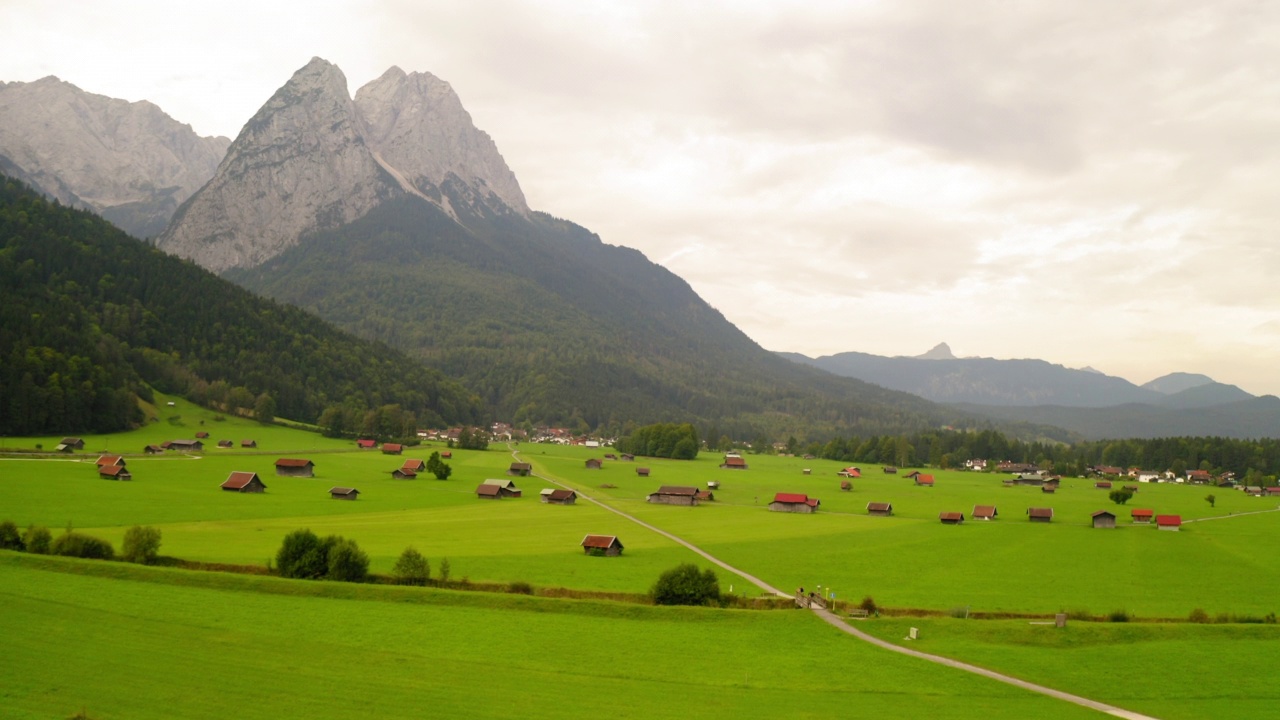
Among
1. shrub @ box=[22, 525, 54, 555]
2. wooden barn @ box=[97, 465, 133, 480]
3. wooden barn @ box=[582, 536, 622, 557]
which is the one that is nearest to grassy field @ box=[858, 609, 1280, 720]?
wooden barn @ box=[582, 536, 622, 557]

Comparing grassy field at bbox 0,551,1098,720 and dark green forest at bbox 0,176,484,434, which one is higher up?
dark green forest at bbox 0,176,484,434

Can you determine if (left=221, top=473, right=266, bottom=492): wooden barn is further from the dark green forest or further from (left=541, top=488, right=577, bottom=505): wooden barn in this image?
the dark green forest

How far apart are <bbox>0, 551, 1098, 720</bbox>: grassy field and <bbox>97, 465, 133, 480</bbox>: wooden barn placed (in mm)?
40422

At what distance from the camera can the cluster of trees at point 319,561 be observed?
1775 inches

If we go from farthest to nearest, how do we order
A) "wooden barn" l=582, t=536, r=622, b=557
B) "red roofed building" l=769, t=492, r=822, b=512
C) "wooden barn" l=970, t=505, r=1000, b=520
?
"red roofed building" l=769, t=492, r=822, b=512 → "wooden barn" l=970, t=505, r=1000, b=520 → "wooden barn" l=582, t=536, r=622, b=557

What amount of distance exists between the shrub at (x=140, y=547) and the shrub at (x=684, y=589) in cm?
2789

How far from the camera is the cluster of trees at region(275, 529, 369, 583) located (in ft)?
148

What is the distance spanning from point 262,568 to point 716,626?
2542 centimetres

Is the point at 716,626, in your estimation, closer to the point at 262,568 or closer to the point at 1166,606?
the point at 262,568

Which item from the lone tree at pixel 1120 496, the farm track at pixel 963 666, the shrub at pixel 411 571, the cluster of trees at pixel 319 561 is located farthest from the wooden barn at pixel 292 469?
the lone tree at pixel 1120 496

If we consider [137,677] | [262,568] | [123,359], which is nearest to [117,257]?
[123,359]

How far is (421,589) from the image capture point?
43156 millimetres

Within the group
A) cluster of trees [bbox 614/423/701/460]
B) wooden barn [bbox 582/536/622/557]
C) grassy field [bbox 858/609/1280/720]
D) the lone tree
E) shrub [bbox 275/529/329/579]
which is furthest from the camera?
cluster of trees [bbox 614/423/701/460]

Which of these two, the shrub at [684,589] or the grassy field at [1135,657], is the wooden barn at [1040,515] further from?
the shrub at [684,589]
